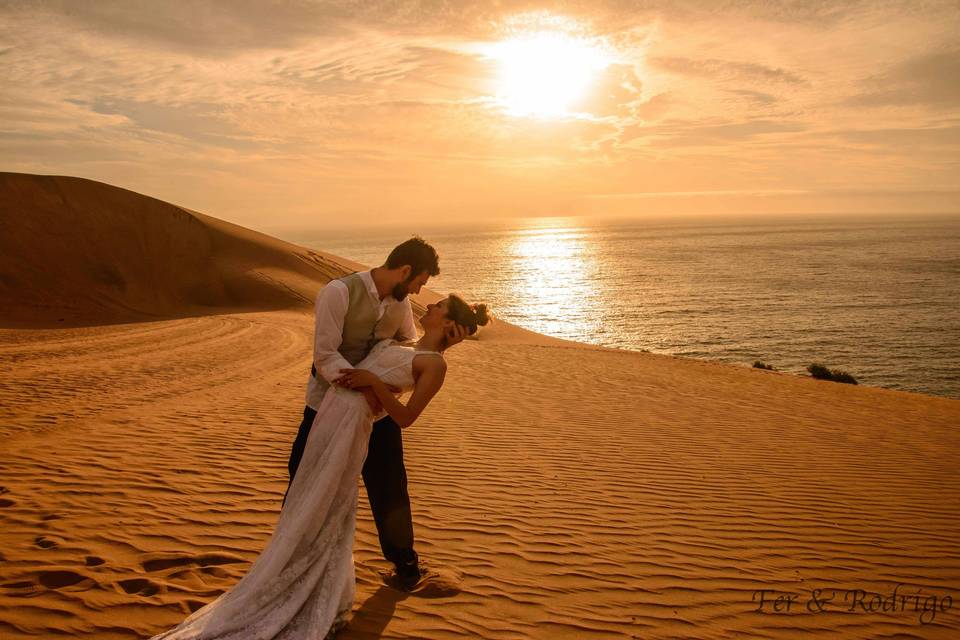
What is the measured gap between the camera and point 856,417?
12.5 metres

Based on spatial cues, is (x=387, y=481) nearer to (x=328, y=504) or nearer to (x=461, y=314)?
(x=328, y=504)

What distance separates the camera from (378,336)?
142 inches

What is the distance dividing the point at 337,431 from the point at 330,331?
1.74ft

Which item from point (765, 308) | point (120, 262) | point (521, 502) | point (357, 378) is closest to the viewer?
point (357, 378)

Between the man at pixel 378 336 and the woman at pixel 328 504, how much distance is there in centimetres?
13

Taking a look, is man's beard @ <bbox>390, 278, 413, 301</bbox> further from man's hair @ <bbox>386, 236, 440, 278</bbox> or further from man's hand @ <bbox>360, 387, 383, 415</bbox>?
man's hand @ <bbox>360, 387, 383, 415</bbox>

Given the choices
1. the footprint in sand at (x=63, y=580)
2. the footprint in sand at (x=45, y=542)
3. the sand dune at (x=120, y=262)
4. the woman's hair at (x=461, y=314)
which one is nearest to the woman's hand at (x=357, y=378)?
the woman's hair at (x=461, y=314)

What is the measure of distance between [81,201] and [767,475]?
31.1 meters

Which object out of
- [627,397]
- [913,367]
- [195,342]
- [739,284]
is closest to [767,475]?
[627,397]

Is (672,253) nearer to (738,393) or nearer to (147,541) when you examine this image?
(738,393)

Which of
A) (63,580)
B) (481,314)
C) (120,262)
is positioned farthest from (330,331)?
(120,262)

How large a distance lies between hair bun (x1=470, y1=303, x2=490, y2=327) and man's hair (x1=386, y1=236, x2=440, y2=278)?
32 cm

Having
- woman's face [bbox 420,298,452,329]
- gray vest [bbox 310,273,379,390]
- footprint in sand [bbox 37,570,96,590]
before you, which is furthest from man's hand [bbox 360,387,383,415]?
footprint in sand [bbox 37,570,96,590]

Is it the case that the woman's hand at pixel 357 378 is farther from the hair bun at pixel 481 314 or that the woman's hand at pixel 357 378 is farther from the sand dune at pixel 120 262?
the sand dune at pixel 120 262
